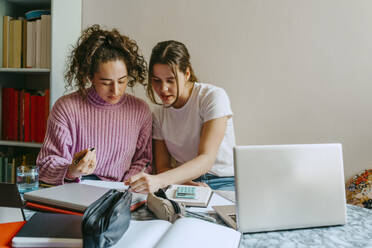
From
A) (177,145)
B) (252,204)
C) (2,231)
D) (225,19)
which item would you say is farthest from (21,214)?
(225,19)

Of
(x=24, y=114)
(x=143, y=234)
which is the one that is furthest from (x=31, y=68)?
(x=143, y=234)

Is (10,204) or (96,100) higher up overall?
(96,100)

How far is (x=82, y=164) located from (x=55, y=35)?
0.96 metres

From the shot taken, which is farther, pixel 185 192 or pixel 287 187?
pixel 185 192

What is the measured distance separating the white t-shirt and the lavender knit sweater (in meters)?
0.10

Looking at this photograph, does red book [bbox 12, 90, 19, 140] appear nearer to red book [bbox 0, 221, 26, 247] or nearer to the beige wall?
the beige wall

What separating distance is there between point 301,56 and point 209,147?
74 cm

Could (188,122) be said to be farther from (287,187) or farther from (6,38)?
(6,38)

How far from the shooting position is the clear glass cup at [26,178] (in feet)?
3.13

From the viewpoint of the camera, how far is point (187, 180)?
3.86ft

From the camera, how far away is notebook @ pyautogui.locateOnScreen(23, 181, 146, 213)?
2.47 ft

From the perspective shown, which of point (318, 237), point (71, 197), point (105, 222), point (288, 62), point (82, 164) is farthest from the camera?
point (288, 62)

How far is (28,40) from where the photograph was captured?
5.80 ft

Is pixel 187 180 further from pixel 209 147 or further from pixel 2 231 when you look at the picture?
pixel 2 231
